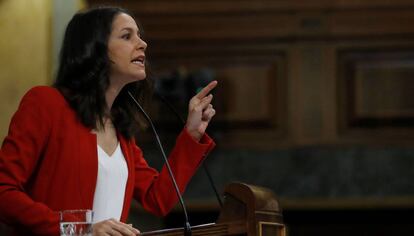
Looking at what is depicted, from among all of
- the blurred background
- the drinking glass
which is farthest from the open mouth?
the blurred background

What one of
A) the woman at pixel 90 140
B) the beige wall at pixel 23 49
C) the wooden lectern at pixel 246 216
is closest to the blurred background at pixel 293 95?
the beige wall at pixel 23 49

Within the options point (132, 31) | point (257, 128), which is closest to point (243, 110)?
point (257, 128)

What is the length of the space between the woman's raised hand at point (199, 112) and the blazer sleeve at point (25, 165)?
1.05 feet

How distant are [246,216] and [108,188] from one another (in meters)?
0.42

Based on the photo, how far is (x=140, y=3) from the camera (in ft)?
15.3

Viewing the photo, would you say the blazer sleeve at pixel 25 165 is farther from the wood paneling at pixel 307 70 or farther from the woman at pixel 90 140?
the wood paneling at pixel 307 70

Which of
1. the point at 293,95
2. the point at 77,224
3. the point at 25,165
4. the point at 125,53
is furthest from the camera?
the point at 293,95

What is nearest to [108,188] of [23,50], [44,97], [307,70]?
[44,97]

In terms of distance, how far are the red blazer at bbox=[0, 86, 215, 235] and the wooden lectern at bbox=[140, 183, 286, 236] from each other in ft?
0.84

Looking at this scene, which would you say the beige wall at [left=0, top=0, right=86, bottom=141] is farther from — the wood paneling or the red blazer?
the red blazer

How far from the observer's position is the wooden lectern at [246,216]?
2037mm

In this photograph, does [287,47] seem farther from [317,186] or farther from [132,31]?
[132,31]

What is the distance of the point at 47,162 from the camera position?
2.29 meters

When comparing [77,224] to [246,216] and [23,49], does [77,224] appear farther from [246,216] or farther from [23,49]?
[23,49]
